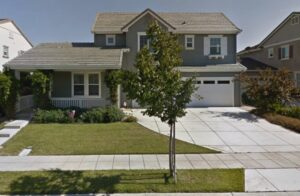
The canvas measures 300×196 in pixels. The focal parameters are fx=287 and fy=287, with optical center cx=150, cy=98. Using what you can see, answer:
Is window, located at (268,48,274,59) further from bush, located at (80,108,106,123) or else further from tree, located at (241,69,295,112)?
bush, located at (80,108,106,123)

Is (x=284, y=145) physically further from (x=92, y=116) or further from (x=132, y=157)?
(x=92, y=116)

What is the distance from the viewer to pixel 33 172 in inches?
307

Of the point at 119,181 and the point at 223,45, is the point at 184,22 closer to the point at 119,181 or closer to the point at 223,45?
the point at 223,45

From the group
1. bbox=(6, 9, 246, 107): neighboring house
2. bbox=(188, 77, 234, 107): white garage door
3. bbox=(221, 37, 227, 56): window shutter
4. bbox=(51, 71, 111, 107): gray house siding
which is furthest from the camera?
bbox=(221, 37, 227, 56): window shutter

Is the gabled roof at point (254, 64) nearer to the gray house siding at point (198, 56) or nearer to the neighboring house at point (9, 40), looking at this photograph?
the gray house siding at point (198, 56)

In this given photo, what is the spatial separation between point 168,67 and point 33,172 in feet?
15.1

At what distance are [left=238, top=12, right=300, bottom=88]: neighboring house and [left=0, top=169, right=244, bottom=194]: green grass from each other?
2380 centimetres

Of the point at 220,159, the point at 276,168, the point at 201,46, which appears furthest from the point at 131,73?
the point at 201,46

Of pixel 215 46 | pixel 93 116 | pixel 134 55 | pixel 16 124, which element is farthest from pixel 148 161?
pixel 215 46

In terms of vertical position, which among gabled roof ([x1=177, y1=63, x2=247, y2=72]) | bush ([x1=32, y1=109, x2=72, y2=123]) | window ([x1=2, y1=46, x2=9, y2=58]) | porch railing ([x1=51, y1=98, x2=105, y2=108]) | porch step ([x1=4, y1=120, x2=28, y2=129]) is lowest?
porch step ([x1=4, y1=120, x2=28, y2=129])

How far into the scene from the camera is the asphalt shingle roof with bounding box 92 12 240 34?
23.5 m

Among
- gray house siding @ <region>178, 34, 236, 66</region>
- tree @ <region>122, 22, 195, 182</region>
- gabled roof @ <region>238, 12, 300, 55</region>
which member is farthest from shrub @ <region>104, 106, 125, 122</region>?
gabled roof @ <region>238, 12, 300, 55</region>

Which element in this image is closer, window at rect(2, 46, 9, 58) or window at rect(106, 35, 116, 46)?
window at rect(106, 35, 116, 46)

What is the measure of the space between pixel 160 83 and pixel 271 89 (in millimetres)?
13885
